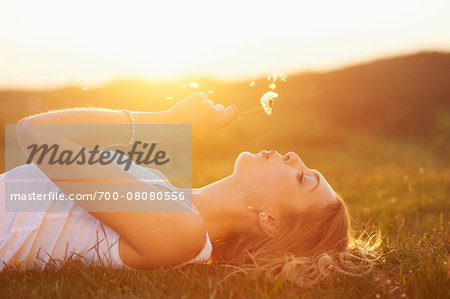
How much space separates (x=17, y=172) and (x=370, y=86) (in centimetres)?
1710

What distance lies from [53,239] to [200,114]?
1421mm

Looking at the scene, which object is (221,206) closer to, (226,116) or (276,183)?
(276,183)

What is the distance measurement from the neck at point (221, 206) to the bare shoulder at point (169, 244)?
441 millimetres

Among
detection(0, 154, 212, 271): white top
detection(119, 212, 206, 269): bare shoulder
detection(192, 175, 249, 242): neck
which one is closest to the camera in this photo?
detection(119, 212, 206, 269): bare shoulder

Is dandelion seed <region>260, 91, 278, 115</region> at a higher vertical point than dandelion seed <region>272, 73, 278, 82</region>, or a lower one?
lower

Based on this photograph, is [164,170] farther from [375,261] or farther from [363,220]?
[375,261]

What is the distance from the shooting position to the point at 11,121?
491 inches

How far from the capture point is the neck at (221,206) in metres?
3.57

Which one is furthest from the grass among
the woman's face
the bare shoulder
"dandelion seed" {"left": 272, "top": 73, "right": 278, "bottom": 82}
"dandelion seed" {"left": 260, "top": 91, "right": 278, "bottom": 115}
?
"dandelion seed" {"left": 272, "top": 73, "right": 278, "bottom": 82}

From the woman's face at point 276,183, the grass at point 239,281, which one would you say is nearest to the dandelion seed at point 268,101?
the woman's face at point 276,183

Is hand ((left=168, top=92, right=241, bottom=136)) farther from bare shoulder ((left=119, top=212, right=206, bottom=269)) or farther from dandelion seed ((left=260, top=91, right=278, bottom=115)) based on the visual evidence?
bare shoulder ((left=119, top=212, right=206, bottom=269))

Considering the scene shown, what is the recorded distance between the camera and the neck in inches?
141

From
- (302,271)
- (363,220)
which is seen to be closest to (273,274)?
(302,271)

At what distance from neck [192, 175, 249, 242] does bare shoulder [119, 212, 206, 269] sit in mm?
441
